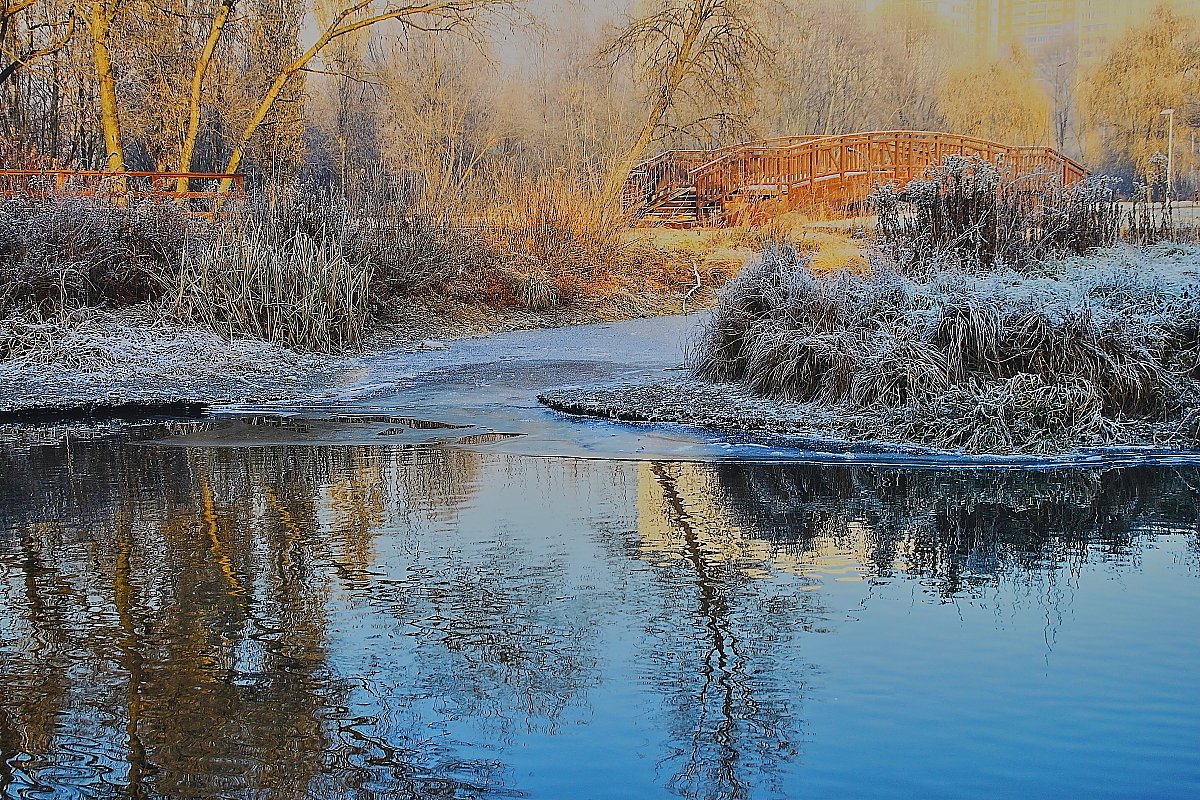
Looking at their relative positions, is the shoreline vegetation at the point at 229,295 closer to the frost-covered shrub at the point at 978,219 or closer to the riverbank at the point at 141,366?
the riverbank at the point at 141,366

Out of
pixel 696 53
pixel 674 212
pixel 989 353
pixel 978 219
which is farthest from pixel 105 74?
pixel 989 353

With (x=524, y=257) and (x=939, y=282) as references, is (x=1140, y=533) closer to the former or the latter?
(x=939, y=282)

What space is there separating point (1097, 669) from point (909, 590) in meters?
1.04

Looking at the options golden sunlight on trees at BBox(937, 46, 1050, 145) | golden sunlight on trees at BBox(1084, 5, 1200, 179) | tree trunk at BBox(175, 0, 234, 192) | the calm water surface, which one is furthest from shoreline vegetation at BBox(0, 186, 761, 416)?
golden sunlight on trees at BBox(937, 46, 1050, 145)

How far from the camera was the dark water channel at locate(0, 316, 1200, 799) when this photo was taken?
3543 mm

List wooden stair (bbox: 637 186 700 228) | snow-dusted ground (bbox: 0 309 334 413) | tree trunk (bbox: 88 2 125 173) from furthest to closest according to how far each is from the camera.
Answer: wooden stair (bbox: 637 186 700 228)
tree trunk (bbox: 88 2 125 173)
snow-dusted ground (bbox: 0 309 334 413)

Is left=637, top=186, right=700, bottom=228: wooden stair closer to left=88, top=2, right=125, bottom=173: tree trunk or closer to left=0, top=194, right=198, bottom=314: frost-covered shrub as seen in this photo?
left=88, top=2, right=125, bottom=173: tree trunk

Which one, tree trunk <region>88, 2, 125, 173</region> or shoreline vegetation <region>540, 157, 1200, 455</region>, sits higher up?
tree trunk <region>88, 2, 125, 173</region>

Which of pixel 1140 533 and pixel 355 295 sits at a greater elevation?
pixel 355 295

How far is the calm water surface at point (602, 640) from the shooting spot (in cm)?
354

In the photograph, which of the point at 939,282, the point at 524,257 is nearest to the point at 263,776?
the point at 939,282

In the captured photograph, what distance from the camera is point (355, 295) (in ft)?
51.9

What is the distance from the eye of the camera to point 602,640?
4566mm

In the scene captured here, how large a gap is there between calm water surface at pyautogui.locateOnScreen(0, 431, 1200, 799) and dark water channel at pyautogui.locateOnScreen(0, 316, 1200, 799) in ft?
0.05
